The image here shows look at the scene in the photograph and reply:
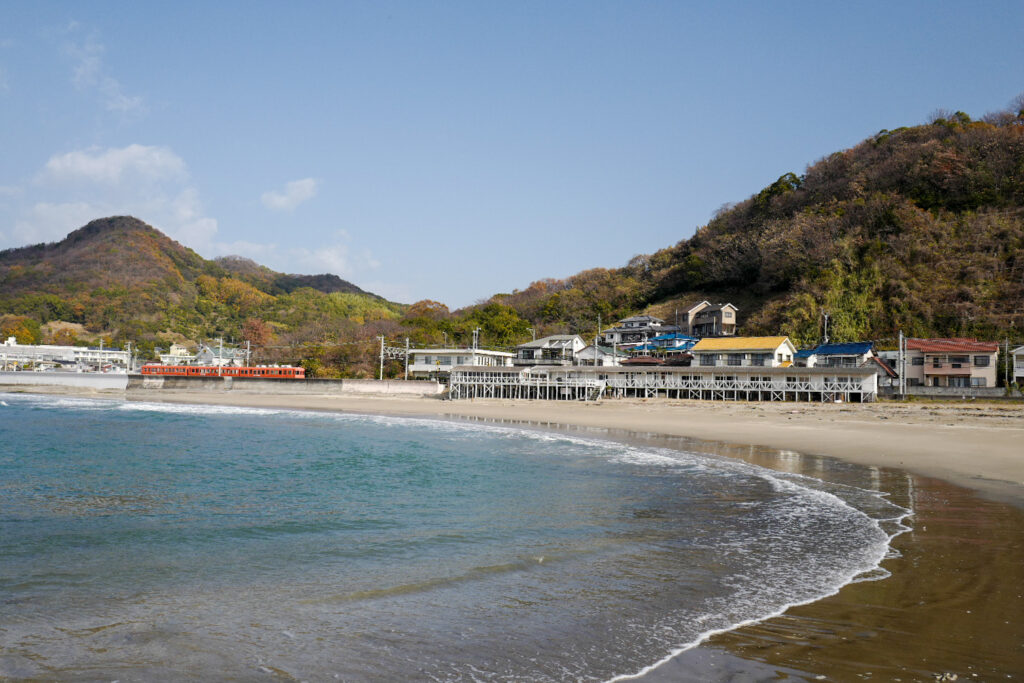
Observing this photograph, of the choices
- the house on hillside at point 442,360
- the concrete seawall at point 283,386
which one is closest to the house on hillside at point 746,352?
the house on hillside at point 442,360

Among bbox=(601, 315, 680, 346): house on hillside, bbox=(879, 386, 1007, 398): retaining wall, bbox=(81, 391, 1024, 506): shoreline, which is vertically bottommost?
bbox=(81, 391, 1024, 506): shoreline

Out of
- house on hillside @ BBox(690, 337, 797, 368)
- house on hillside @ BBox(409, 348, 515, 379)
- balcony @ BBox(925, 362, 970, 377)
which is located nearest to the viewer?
balcony @ BBox(925, 362, 970, 377)

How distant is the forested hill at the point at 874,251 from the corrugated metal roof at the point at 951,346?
639 centimetres

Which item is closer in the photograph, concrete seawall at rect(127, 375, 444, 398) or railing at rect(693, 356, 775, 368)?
railing at rect(693, 356, 775, 368)

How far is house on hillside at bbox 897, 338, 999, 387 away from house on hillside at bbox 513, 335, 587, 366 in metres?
25.8

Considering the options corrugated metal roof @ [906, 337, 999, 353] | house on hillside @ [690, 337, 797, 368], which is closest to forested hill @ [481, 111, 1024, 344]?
corrugated metal roof @ [906, 337, 999, 353]

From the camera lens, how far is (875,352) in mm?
45719

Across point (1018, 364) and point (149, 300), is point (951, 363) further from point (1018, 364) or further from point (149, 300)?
point (149, 300)

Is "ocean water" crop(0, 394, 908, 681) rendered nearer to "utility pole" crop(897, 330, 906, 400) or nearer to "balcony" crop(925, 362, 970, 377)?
"utility pole" crop(897, 330, 906, 400)

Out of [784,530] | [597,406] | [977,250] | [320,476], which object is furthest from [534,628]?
[977,250]

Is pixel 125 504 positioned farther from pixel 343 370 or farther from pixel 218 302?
pixel 218 302

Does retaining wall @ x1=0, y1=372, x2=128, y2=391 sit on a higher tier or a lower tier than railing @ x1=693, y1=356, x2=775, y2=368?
lower

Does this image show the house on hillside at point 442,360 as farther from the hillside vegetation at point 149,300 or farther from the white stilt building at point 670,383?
the hillside vegetation at point 149,300

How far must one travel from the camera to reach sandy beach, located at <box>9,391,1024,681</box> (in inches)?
181
